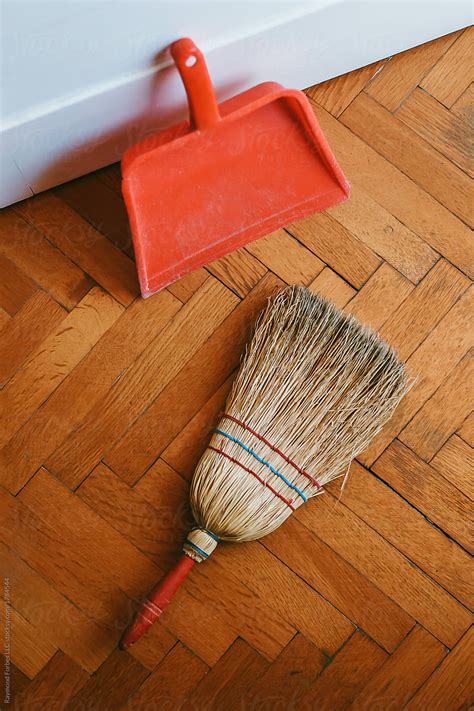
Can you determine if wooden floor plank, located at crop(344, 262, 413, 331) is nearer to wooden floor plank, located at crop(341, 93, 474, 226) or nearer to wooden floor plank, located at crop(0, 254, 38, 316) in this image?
wooden floor plank, located at crop(341, 93, 474, 226)

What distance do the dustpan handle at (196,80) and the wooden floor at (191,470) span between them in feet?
0.83

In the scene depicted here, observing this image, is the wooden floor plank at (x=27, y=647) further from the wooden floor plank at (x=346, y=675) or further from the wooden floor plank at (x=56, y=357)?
the wooden floor plank at (x=346, y=675)

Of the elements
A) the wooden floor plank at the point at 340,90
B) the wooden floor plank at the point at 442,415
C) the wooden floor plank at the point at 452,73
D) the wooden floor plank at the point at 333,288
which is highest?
the wooden floor plank at the point at 340,90

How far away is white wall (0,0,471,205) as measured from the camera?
0.73 meters

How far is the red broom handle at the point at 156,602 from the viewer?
0.91 meters

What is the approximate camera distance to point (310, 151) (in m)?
0.99

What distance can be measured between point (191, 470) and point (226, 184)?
45 centimetres

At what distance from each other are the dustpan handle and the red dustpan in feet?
0.15

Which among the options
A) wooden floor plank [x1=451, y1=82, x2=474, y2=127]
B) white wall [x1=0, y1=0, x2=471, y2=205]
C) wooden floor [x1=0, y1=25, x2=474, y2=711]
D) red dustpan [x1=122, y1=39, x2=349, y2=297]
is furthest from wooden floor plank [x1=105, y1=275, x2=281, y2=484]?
wooden floor plank [x1=451, y1=82, x2=474, y2=127]

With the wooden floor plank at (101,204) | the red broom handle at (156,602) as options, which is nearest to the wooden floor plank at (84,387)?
the wooden floor plank at (101,204)

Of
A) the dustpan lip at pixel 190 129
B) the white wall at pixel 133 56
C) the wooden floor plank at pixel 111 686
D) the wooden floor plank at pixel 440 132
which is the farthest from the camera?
the wooden floor plank at pixel 440 132

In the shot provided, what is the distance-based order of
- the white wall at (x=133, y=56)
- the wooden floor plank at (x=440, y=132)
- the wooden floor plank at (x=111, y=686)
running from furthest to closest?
the wooden floor plank at (x=440, y=132) → the wooden floor plank at (x=111, y=686) → the white wall at (x=133, y=56)

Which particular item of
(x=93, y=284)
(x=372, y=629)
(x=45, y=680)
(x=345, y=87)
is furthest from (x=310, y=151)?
(x=45, y=680)

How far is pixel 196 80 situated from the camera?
0.79 m
